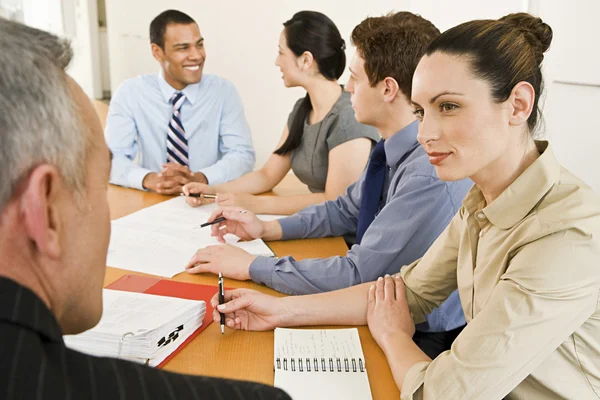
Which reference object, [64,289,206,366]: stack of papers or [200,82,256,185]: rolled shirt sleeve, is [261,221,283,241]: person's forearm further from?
[200,82,256,185]: rolled shirt sleeve

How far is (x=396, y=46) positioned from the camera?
177 centimetres

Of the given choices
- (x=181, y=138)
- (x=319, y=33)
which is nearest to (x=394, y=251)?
(x=319, y=33)

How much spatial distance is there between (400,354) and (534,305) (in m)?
0.30

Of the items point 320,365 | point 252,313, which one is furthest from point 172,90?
point 320,365

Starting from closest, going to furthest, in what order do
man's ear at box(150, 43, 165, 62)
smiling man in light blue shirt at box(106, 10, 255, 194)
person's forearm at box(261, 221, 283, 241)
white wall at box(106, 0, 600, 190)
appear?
person's forearm at box(261, 221, 283, 241) → smiling man in light blue shirt at box(106, 10, 255, 194) → man's ear at box(150, 43, 165, 62) → white wall at box(106, 0, 600, 190)

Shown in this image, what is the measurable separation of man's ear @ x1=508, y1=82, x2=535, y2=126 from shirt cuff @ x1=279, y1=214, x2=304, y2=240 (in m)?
0.98

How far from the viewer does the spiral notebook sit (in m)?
1.12

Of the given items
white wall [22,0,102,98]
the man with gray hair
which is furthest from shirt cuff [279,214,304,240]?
white wall [22,0,102,98]

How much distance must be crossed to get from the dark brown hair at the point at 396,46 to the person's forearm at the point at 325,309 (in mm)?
662

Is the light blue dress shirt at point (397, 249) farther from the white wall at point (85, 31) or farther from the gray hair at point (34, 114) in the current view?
the white wall at point (85, 31)

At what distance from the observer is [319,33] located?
2.62m

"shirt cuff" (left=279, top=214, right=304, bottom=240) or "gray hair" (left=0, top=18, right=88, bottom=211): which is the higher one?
"gray hair" (left=0, top=18, right=88, bottom=211)

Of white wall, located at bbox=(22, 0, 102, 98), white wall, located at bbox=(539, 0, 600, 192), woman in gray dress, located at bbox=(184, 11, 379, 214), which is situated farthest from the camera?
white wall, located at bbox=(22, 0, 102, 98)

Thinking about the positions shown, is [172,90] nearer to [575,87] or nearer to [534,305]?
[575,87]
